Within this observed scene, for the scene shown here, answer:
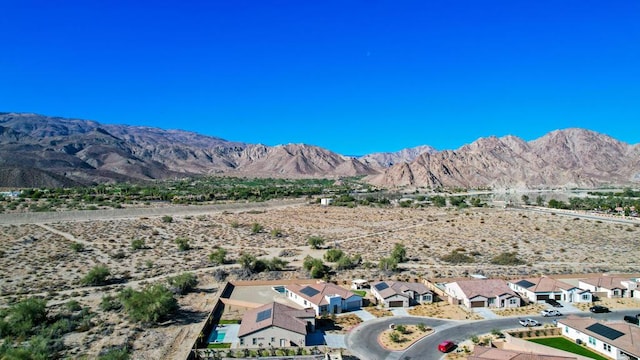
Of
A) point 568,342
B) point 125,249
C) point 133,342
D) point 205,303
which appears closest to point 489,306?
point 568,342

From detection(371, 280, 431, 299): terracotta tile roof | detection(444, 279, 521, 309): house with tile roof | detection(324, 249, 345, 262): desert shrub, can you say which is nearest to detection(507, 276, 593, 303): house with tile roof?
detection(444, 279, 521, 309): house with tile roof

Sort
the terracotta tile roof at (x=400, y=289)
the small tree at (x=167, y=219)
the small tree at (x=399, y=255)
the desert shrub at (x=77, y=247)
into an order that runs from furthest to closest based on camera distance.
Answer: the small tree at (x=167, y=219) → the desert shrub at (x=77, y=247) → the small tree at (x=399, y=255) → the terracotta tile roof at (x=400, y=289)

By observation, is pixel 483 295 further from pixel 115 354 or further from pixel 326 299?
pixel 115 354

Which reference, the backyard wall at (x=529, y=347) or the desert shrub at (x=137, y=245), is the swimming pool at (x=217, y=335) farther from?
the desert shrub at (x=137, y=245)

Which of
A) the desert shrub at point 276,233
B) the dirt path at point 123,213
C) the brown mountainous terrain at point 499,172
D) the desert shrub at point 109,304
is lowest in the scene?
the desert shrub at point 109,304

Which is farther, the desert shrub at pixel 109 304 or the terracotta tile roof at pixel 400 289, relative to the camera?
the terracotta tile roof at pixel 400 289

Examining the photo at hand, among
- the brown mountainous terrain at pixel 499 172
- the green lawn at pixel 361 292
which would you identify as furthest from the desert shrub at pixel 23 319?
the brown mountainous terrain at pixel 499 172
